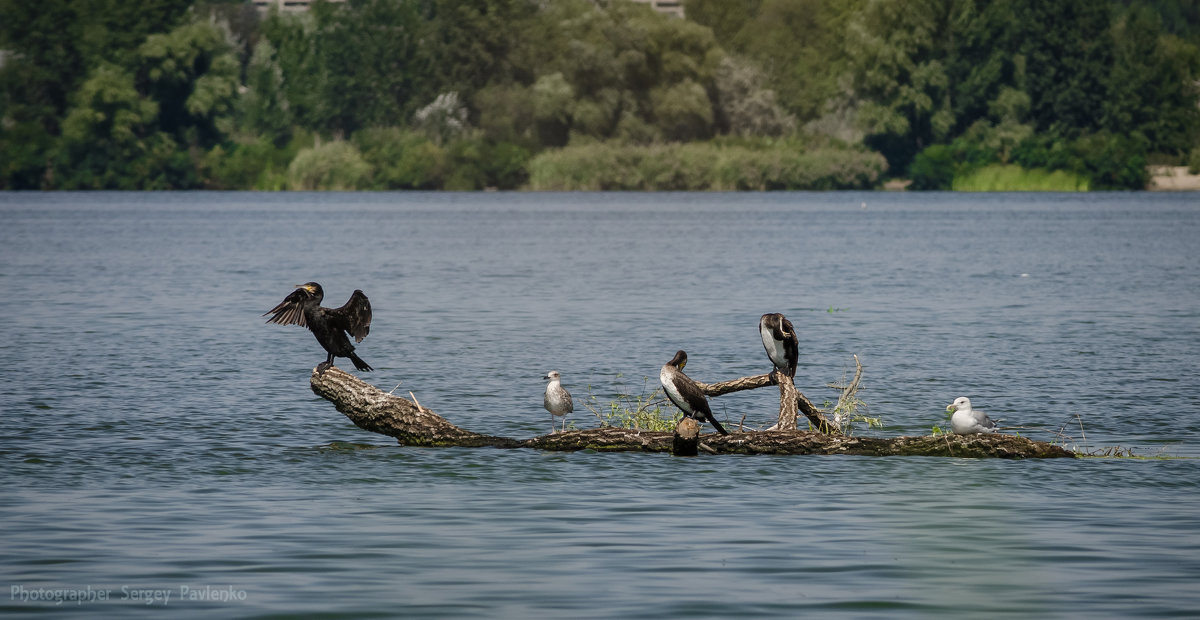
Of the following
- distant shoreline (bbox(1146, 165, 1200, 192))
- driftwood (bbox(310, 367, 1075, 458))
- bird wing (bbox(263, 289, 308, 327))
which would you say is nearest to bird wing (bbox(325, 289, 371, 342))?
bird wing (bbox(263, 289, 308, 327))

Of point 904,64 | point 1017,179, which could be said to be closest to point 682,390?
point 904,64

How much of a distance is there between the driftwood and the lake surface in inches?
7.9

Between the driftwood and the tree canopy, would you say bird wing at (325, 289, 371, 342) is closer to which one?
the driftwood

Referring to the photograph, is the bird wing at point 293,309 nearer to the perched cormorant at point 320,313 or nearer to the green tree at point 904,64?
the perched cormorant at point 320,313

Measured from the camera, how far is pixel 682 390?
1659 cm

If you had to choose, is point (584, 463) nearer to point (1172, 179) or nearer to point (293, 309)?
point (293, 309)

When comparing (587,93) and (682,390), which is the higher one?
(587,93)

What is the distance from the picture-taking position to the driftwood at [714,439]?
1727cm

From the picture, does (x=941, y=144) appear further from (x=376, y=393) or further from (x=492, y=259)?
(x=376, y=393)

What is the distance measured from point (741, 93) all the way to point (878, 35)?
9927 millimetres

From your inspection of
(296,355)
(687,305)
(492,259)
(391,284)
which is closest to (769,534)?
(296,355)

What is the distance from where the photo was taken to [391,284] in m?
47.6

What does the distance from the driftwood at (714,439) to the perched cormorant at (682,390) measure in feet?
1.56

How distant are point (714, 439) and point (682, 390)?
3.30 feet
